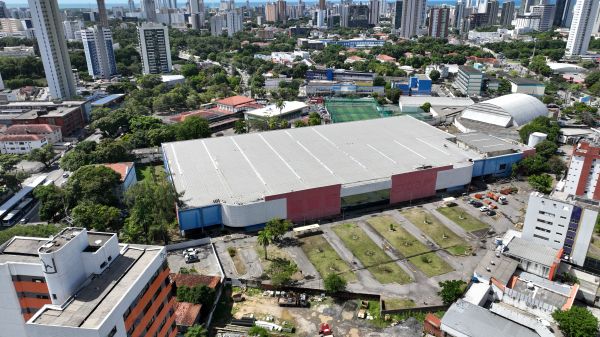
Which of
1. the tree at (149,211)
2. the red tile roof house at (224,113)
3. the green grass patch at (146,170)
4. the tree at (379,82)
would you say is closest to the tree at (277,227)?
the tree at (149,211)

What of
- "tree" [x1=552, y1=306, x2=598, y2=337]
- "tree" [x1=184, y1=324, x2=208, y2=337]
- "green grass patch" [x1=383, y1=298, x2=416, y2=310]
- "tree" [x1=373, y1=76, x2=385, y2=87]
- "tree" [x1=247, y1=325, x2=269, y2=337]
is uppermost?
"tree" [x1=373, y1=76, x2=385, y2=87]

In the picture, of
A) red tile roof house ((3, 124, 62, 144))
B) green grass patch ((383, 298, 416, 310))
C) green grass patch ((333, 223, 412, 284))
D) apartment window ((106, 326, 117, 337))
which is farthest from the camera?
red tile roof house ((3, 124, 62, 144))

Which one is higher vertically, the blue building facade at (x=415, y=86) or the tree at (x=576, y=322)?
the blue building facade at (x=415, y=86)

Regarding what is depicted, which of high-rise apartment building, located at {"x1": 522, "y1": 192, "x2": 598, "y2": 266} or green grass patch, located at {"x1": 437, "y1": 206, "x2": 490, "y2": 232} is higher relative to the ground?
high-rise apartment building, located at {"x1": 522, "y1": 192, "x2": 598, "y2": 266}

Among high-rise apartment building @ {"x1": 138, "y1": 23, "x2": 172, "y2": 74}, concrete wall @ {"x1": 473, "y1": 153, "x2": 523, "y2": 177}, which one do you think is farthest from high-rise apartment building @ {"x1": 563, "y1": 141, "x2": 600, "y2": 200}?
high-rise apartment building @ {"x1": 138, "y1": 23, "x2": 172, "y2": 74}

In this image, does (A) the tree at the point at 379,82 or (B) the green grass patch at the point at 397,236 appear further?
(A) the tree at the point at 379,82

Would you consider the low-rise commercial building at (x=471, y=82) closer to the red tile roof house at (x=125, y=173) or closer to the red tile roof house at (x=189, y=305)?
the red tile roof house at (x=125, y=173)

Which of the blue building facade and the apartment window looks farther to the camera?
the blue building facade

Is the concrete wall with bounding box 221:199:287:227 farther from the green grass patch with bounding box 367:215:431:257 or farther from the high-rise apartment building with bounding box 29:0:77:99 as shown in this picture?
the high-rise apartment building with bounding box 29:0:77:99
